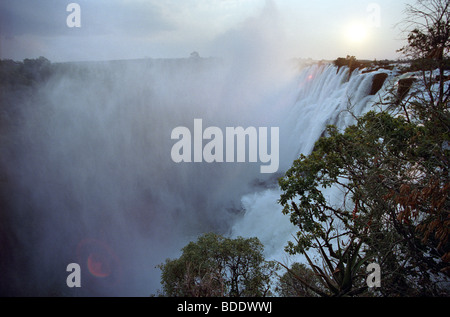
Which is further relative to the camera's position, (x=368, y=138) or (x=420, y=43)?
(x=420, y=43)

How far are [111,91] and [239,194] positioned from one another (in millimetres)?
19717

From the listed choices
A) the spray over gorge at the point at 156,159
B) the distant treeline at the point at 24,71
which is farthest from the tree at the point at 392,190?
the distant treeline at the point at 24,71

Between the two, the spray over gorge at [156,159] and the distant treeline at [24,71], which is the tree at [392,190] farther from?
the distant treeline at [24,71]

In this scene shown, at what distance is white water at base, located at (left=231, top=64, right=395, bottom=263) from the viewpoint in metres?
13.3

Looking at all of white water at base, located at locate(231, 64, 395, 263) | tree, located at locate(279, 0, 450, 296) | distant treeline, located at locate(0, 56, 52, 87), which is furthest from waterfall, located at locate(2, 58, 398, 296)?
tree, located at locate(279, 0, 450, 296)

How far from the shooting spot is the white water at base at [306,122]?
43.5 ft

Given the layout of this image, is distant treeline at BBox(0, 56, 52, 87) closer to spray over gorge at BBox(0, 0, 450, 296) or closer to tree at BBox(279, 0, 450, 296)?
spray over gorge at BBox(0, 0, 450, 296)

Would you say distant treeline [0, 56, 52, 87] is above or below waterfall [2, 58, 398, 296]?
above

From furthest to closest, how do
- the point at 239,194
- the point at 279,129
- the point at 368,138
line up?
the point at 279,129 < the point at 239,194 < the point at 368,138

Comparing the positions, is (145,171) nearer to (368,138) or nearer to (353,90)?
(353,90)

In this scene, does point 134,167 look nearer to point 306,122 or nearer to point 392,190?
point 306,122

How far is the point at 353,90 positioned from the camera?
14.5 m

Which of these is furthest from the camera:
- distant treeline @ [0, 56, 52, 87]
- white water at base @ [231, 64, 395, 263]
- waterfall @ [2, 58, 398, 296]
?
distant treeline @ [0, 56, 52, 87]
